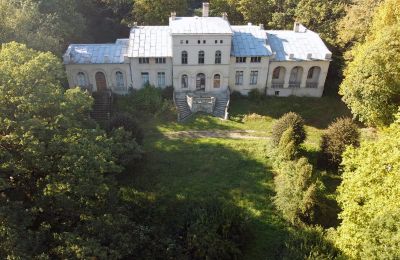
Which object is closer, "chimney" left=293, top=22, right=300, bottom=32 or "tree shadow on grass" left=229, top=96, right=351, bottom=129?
"tree shadow on grass" left=229, top=96, right=351, bottom=129

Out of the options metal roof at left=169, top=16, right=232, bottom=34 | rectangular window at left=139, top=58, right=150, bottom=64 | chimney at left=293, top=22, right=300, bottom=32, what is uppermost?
metal roof at left=169, top=16, right=232, bottom=34

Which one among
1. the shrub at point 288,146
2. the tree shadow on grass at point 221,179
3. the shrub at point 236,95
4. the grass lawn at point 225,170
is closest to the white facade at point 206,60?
the shrub at point 236,95

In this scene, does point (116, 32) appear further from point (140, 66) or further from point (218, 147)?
point (218, 147)

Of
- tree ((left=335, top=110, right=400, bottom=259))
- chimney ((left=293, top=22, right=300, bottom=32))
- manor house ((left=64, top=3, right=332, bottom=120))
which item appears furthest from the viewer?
chimney ((left=293, top=22, right=300, bottom=32))

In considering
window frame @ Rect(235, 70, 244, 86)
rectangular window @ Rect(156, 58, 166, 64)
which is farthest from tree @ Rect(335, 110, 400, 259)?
rectangular window @ Rect(156, 58, 166, 64)

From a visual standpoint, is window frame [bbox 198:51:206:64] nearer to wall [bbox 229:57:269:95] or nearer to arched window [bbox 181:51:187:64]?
arched window [bbox 181:51:187:64]

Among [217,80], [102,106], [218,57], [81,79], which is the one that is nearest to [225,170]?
[217,80]

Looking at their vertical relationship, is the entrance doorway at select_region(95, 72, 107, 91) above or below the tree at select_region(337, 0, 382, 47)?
below

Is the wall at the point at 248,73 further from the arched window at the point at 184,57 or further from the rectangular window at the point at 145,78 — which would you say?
the rectangular window at the point at 145,78
